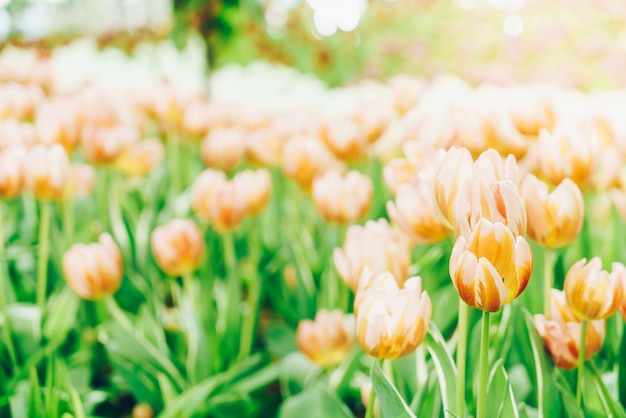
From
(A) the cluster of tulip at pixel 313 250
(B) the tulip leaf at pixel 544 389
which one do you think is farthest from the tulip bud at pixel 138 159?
(B) the tulip leaf at pixel 544 389

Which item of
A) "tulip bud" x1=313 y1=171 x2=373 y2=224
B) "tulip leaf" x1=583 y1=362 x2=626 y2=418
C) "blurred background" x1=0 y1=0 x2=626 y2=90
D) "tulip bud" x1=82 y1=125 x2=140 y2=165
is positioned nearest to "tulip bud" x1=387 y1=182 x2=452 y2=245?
"tulip leaf" x1=583 y1=362 x2=626 y2=418

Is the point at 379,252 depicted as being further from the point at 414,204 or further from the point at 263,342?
the point at 263,342

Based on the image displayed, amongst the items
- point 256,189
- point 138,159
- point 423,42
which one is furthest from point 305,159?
point 423,42

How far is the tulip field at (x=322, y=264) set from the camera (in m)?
0.65

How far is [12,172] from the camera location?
1.08 meters

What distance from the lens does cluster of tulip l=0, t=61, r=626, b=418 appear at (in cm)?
64

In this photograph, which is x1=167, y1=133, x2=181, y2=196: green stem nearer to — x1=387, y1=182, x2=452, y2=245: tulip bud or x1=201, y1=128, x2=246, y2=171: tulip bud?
x1=201, y1=128, x2=246, y2=171: tulip bud

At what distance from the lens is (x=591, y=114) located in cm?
129

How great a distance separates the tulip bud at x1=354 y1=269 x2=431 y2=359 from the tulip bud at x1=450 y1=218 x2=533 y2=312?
7cm

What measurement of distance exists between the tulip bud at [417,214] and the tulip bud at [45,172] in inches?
23.7

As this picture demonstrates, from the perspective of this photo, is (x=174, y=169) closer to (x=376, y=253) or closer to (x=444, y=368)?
(x=376, y=253)

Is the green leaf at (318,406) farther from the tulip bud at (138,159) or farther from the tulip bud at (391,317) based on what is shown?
the tulip bud at (138,159)

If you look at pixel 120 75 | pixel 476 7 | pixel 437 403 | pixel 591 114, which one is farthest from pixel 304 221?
pixel 476 7

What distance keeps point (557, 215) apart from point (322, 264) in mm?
679
